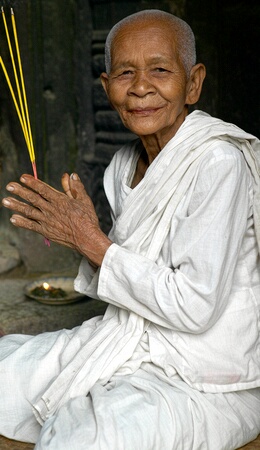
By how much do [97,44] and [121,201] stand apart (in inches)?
71.0

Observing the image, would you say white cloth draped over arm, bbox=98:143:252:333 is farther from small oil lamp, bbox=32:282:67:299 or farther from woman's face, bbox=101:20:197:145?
small oil lamp, bbox=32:282:67:299

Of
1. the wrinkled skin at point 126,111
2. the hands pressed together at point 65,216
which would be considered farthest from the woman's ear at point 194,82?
the hands pressed together at point 65,216

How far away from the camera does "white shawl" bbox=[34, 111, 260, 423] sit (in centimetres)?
225

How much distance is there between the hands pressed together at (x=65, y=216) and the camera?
226cm

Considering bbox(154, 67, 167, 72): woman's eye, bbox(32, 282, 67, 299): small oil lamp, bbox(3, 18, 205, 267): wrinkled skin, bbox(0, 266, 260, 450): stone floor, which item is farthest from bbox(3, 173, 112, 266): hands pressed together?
bbox(32, 282, 67, 299): small oil lamp

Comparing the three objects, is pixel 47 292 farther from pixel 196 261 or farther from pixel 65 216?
pixel 196 261

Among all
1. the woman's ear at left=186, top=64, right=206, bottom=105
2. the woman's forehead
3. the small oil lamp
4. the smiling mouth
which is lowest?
the small oil lamp

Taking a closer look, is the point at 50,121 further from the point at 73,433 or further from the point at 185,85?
the point at 73,433

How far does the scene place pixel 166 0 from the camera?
386 centimetres

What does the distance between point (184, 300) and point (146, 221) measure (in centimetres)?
28

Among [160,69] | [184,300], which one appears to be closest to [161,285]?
[184,300]

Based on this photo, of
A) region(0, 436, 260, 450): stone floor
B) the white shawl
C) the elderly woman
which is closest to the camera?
the elderly woman

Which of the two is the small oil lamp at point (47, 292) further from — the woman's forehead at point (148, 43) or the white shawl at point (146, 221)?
the woman's forehead at point (148, 43)

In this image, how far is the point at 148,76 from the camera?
7.67 ft
